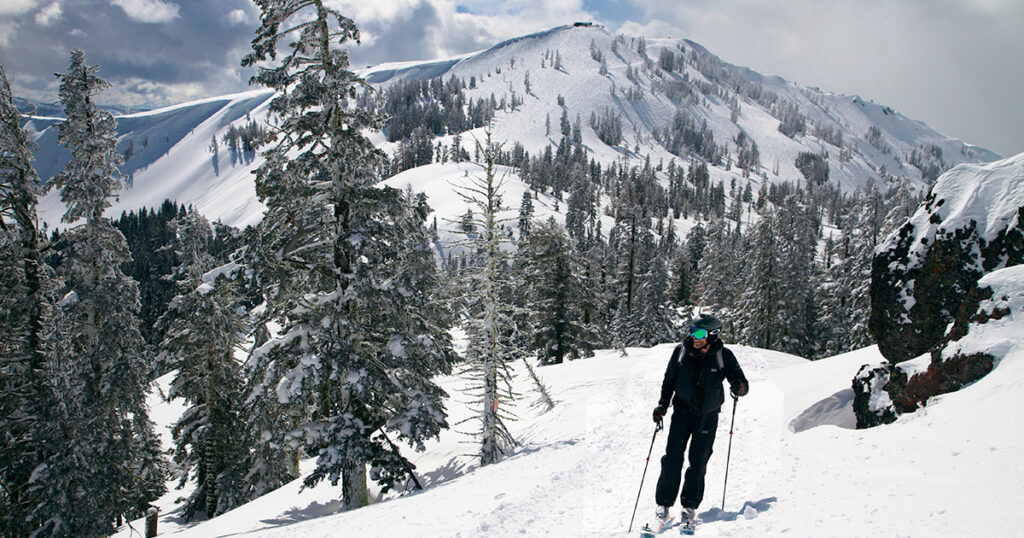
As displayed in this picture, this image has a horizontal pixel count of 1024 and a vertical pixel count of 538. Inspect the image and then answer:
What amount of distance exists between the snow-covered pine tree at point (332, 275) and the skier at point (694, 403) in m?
7.41

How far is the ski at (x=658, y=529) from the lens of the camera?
5449mm

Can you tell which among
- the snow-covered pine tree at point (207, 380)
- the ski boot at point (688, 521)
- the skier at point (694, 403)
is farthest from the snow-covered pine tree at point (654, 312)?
the ski boot at point (688, 521)

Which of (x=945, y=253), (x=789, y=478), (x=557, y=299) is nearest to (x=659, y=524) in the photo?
(x=789, y=478)

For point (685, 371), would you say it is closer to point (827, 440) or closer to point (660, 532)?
point (660, 532)

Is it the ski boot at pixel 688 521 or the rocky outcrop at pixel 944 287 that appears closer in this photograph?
the ski boot at pixel 688 521

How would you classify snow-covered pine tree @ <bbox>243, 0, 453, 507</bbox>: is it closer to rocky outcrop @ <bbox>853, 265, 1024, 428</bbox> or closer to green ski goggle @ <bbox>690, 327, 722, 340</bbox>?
green ski goggle @ <bbox>690, 327, 722, 340</bbox>

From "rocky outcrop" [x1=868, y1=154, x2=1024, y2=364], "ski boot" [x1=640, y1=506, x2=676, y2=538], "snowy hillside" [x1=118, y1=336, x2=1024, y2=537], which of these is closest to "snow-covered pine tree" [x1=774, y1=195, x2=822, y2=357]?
"snowy hillside" [x1=118, y1=336, x2=1024, y2=537]

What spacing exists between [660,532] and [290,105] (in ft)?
35.9

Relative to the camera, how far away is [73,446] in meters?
13.8

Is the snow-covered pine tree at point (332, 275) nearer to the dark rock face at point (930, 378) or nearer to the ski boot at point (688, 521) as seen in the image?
the ski boot at point (688, 521)

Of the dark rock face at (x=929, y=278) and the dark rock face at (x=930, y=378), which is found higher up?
the dark rock face at (x=929, y=278)

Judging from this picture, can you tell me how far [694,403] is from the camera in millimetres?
5715

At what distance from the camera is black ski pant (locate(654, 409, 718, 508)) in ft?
Answer: 18.5

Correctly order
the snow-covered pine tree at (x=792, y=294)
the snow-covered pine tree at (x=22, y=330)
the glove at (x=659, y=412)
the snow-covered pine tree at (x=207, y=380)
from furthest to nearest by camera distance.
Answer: the snow-covered pine tree at (x=792, y=294)
the snow-covered pine tree at (x=207, y=380)
the snow-covered pine tree at (x=22, y=330)
the glove at (x=659, y=412)
